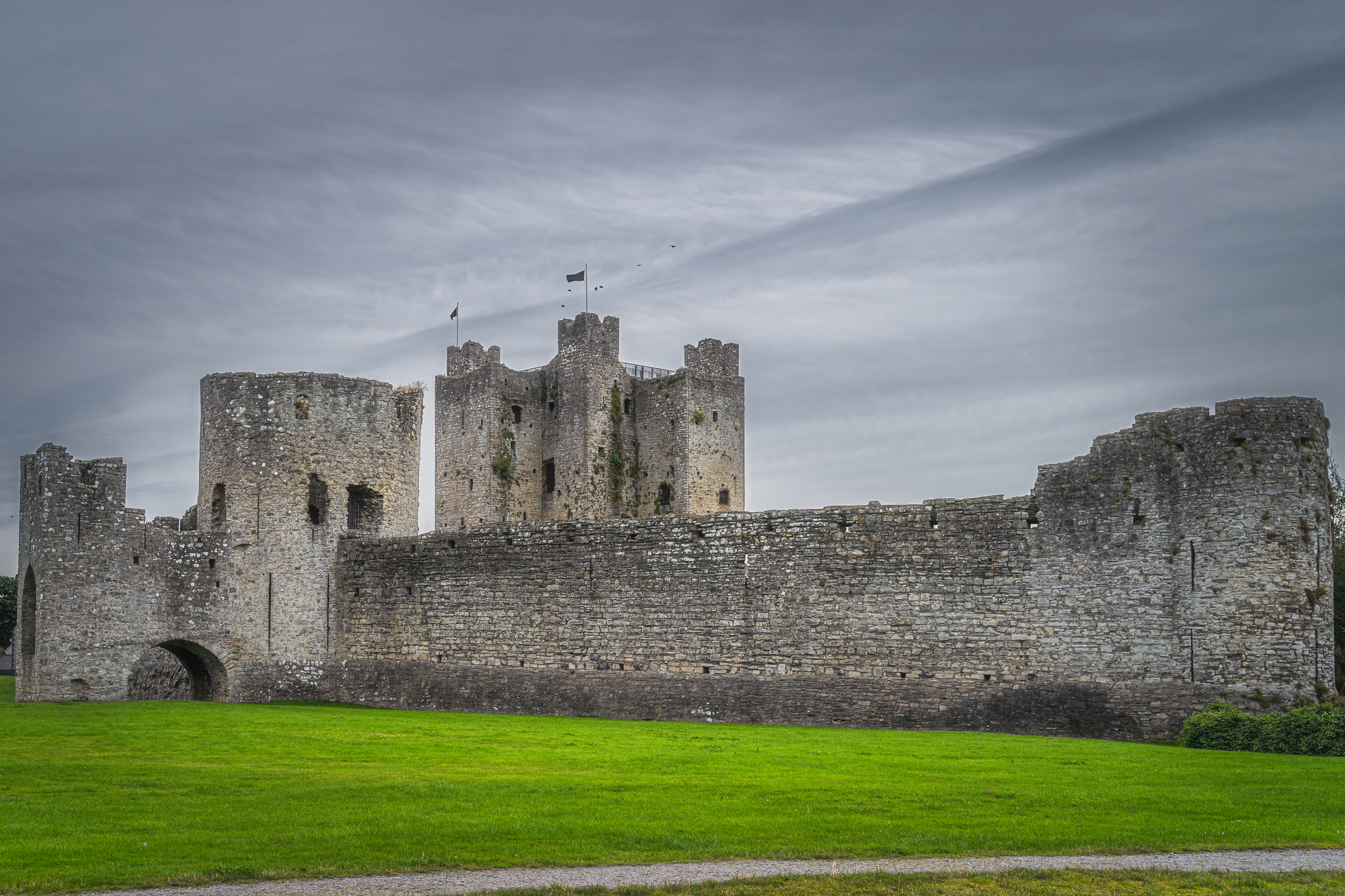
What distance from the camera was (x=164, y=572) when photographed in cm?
2920

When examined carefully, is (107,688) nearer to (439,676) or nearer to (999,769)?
(439,676)

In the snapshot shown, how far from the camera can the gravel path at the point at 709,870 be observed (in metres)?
9.80

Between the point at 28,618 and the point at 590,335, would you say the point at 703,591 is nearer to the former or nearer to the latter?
the point at 28,618

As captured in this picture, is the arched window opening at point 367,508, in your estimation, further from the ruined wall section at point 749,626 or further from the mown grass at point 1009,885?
the mown grass at point 1009,885

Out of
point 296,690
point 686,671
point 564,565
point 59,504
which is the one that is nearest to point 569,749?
point 686,671

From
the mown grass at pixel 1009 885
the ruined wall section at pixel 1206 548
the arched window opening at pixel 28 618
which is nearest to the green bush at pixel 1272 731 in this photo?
the ruined wall section at pixel 1206 548

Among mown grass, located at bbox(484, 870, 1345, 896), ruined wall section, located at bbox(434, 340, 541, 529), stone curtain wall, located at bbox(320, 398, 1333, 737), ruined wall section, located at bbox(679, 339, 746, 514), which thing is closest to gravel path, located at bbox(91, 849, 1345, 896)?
mown grass, located at bbox(484, 870, 1345, 896)

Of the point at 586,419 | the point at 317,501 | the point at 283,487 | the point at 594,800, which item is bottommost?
the point at 594,800

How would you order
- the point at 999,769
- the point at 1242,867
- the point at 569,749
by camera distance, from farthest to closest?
the point at 569,749, the point at 999,769, the point at 1242,867

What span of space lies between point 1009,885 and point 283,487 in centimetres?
2401

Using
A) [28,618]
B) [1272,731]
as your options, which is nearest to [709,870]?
[1272,731]

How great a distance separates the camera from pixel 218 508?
101 ft

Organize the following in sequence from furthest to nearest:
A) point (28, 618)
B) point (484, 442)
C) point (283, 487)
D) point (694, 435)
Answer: point (484, 442) < point (694, 435) < point (283, 487) < point (28, 618)

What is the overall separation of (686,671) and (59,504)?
49.6ft
